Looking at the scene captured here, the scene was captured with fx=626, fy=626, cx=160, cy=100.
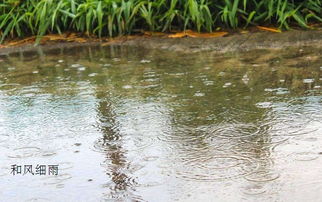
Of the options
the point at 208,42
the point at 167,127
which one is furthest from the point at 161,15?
the point at 167,127

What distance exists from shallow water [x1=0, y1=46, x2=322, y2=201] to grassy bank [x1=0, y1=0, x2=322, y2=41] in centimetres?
85

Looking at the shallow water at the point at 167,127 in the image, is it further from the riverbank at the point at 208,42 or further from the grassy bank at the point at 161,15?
the grassy bank at the point at 161,15

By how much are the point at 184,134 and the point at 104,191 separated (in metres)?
0.78

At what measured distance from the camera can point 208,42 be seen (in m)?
5.75

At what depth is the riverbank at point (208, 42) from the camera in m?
5.45

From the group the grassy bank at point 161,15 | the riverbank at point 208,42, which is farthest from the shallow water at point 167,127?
the grassy bank at point 161,15

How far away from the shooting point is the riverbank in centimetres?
545

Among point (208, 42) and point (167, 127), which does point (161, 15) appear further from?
point (167, 127)

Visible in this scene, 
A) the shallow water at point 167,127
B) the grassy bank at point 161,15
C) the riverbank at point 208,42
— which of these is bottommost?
the shallow water at point 167,127

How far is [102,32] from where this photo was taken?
21.2 feet

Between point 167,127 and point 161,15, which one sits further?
point 161,15

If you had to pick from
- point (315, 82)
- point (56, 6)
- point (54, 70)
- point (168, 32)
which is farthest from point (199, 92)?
point (56, 6)

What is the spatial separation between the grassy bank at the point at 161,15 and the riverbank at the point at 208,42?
0.52 ft

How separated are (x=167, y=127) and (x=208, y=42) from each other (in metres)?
2.31
